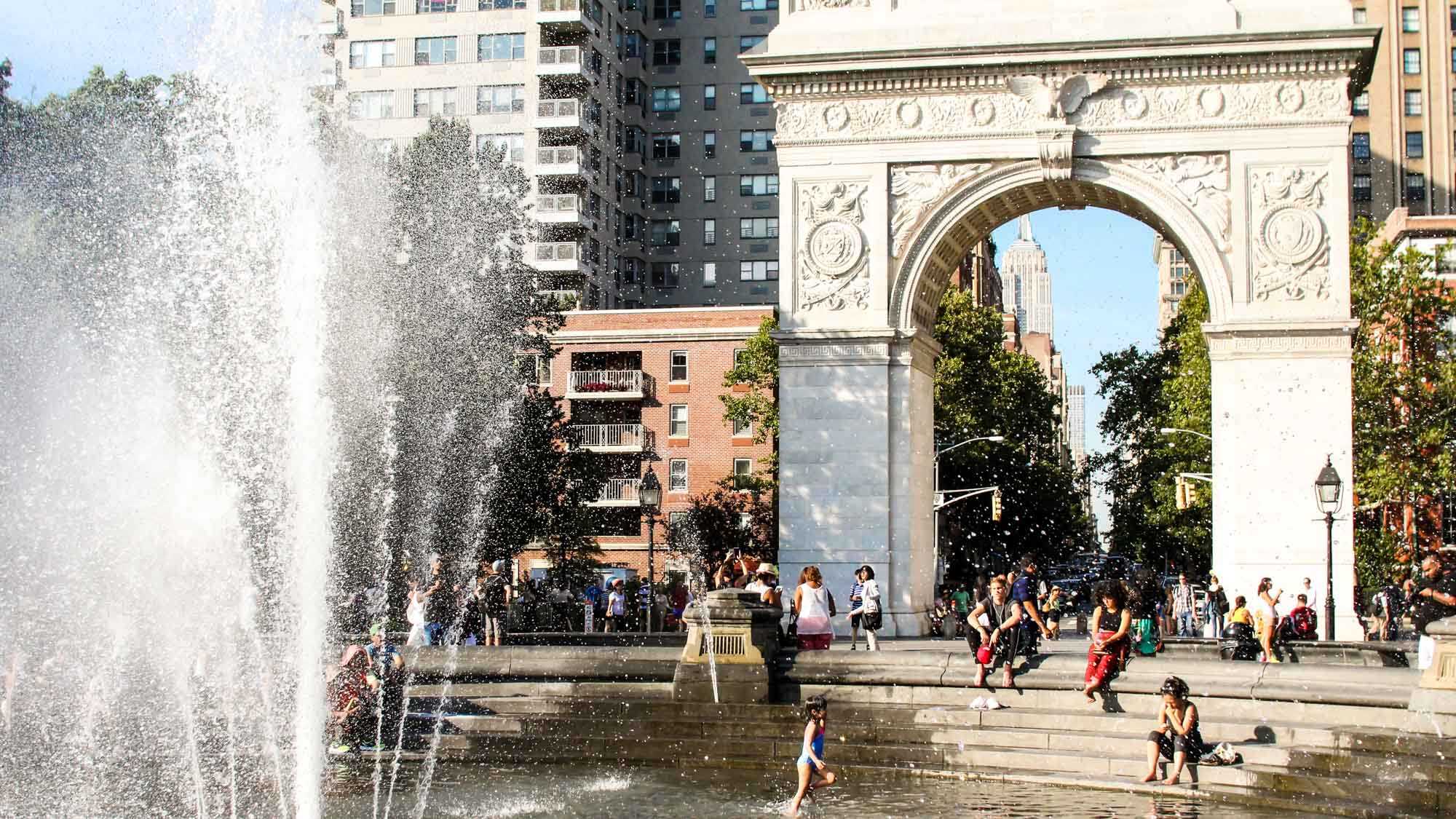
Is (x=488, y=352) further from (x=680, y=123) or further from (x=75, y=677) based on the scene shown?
(x=680, y=123)

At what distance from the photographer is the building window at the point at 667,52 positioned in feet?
237

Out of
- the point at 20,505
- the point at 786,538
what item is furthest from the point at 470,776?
the point at 786,538

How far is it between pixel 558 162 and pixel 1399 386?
106ft

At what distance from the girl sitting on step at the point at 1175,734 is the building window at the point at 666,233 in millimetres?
57811

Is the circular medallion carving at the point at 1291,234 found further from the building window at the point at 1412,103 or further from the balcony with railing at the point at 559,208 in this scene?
the building window at the point at 1412,103

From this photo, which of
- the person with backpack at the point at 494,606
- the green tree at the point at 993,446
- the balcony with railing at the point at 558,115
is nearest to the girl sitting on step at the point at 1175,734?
the person with backpack at the point at 494,606

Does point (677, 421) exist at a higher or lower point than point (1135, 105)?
lower

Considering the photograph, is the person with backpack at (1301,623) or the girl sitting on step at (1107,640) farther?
the person with backpack at (1301,623)

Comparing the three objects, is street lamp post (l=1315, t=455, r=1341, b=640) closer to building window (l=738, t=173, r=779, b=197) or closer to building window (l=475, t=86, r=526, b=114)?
building window (l=475, t=86, r=526, b=114)

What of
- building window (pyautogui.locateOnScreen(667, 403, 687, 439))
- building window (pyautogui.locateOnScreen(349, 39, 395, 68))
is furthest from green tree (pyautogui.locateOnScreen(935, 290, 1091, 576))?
building window (pyautogui.locateOnScreen(349, 39, 395, 68))

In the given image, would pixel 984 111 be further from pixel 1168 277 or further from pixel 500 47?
pixel 1168 277

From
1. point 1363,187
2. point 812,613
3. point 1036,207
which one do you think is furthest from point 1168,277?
point 812,613

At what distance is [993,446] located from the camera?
58875mm

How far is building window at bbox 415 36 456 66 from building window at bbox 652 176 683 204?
12084 millimetres
